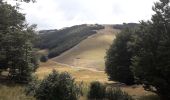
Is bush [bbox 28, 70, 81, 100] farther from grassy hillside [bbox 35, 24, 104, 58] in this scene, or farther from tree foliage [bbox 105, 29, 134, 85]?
grassy hillside [bbox 35, 24, 104, 58]

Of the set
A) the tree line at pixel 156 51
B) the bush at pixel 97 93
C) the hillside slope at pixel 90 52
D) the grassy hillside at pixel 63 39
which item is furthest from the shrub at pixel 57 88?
the grassy hillside at pixel 63 39

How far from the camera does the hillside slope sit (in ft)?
366

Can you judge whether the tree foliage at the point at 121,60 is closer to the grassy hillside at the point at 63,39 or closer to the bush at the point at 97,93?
the bush at the point at 97,93

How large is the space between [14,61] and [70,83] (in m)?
17.1

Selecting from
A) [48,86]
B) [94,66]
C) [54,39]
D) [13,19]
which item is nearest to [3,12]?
[13,19]

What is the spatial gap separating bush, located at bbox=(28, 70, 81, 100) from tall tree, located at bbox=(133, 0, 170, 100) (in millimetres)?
11689

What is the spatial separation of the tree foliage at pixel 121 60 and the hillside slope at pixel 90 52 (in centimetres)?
5174

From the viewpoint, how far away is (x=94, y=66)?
10625cm

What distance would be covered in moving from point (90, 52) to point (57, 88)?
106353 millimetres

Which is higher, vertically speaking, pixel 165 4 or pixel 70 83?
pixel 165 4

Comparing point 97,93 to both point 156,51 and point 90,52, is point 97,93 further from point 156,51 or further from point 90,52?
point 90,52

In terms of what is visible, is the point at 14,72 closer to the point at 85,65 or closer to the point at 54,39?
the point at 85,65

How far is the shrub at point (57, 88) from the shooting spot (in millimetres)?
19609

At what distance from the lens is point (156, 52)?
30641 millimetres
